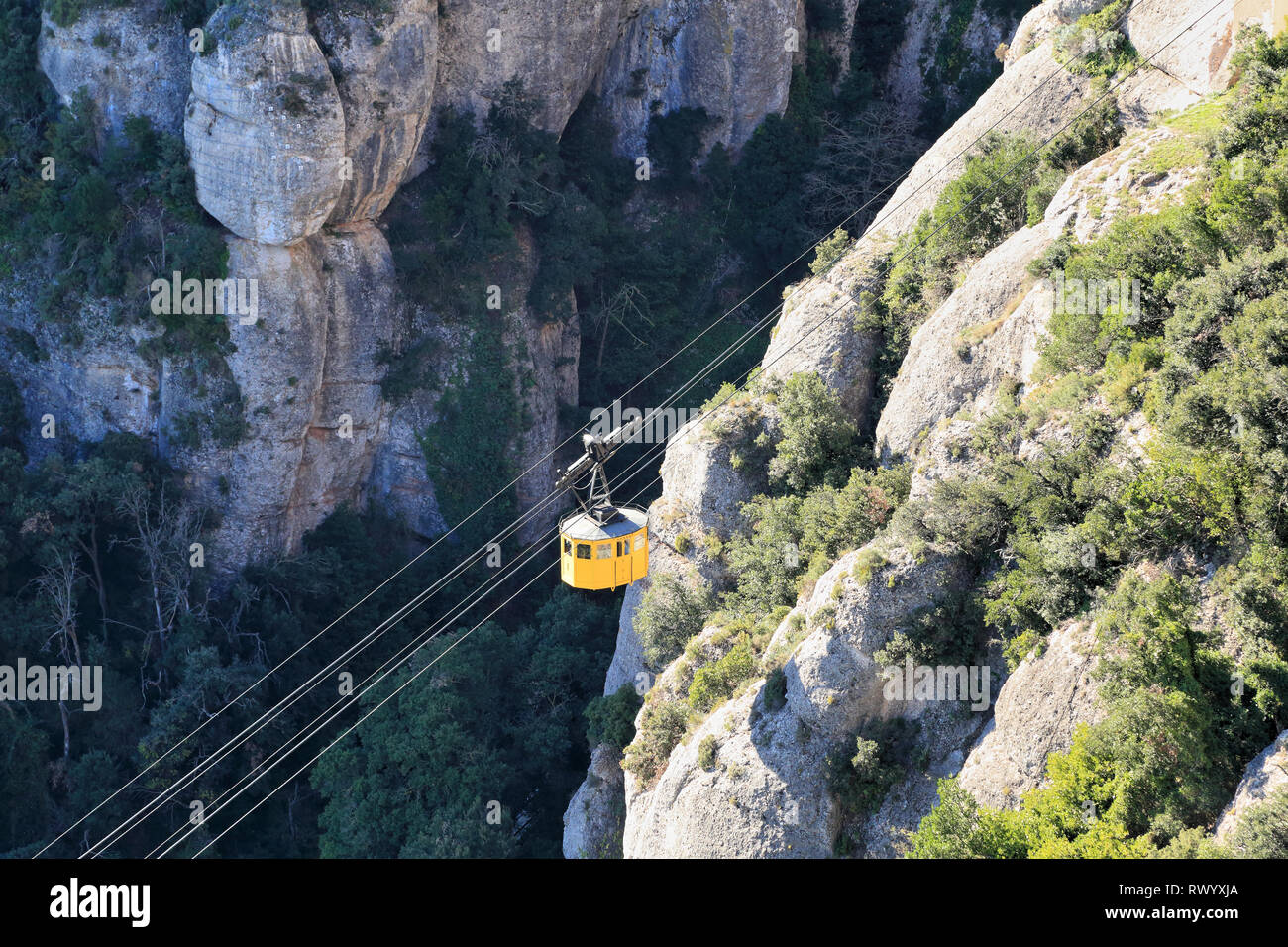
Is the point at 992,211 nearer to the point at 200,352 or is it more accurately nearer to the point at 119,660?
the point at 200,352

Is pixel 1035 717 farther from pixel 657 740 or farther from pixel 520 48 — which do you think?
pixel 520 48

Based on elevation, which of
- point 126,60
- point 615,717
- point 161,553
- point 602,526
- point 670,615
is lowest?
point 161,553

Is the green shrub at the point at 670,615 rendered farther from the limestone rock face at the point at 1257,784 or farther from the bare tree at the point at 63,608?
the bare tree at the point at 63,608

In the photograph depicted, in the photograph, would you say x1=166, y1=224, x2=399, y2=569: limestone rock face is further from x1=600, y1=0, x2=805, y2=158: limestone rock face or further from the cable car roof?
the cable car roof

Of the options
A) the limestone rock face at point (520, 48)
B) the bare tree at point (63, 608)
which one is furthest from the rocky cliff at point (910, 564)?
the bare tree at point (63, 608)

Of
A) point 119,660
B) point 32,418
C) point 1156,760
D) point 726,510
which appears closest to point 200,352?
point 32,418

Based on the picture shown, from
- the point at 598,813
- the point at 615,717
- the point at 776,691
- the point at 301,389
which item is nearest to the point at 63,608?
the point at 301,389

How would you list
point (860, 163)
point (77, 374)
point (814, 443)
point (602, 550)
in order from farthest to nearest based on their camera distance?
point (860, 163), point (77, 374), point (814, 443), point (602, 550)

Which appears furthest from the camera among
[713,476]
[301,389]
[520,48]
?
[520,48]

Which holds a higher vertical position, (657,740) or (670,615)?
(670,615)
